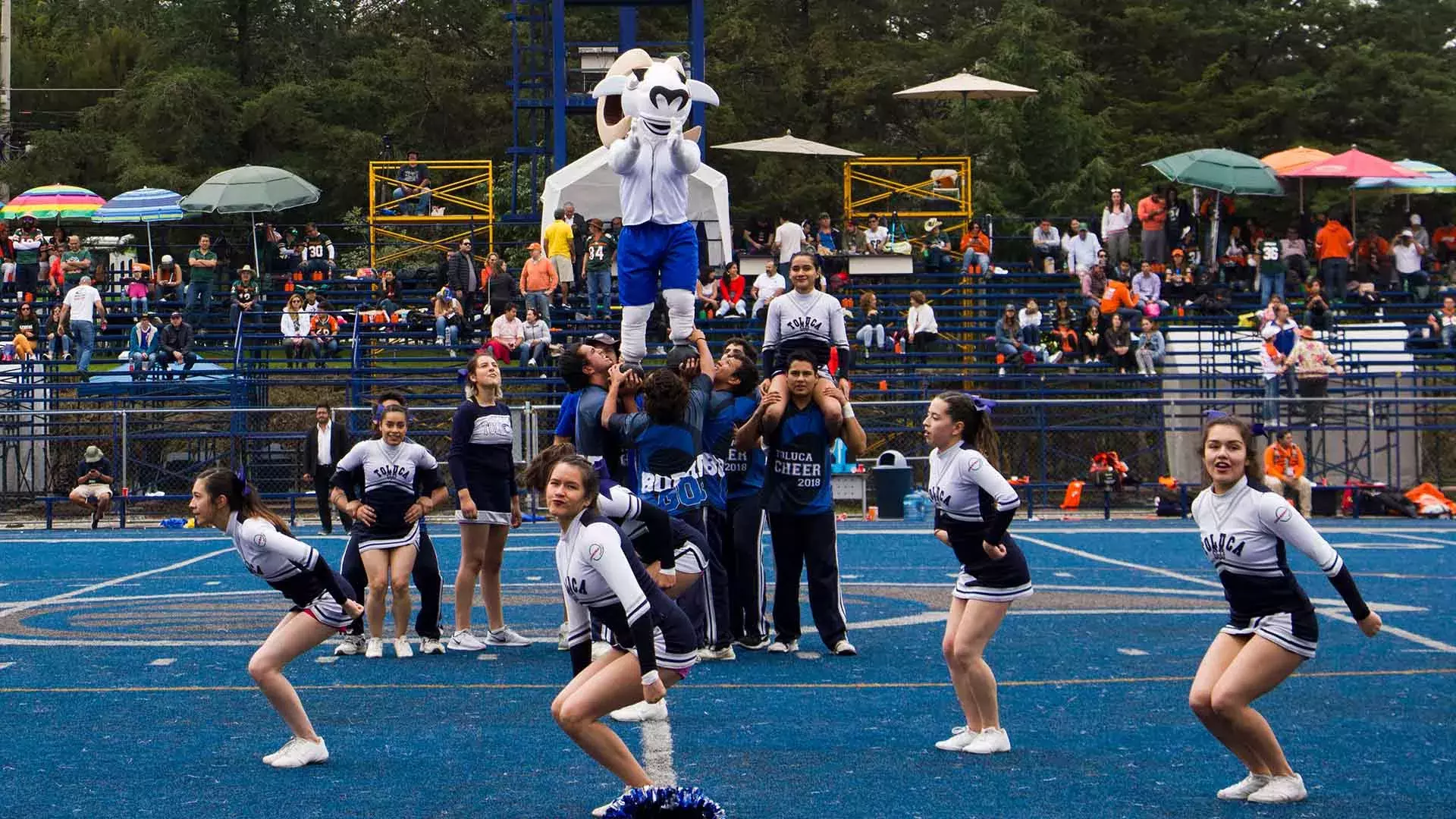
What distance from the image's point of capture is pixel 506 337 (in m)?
24.0

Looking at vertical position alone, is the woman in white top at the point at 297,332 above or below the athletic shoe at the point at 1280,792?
above

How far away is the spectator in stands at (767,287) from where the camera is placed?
24.5 metres

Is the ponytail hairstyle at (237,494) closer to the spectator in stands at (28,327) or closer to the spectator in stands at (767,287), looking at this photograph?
the spectator in stands at (767,287)

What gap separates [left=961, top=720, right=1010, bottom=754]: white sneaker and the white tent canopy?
637 inches

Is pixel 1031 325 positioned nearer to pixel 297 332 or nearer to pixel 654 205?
pixel 297 332

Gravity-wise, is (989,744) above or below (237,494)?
below

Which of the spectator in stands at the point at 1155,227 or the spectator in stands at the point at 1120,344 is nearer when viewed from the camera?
the spectator in stands at the point at 1120,344

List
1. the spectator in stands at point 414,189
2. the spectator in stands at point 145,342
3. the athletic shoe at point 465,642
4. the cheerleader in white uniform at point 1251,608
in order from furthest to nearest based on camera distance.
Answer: the spectator in stands at point 414,189, the spectator in stands at point 145,342, the athletic shoe at point 465,642, the cheerleader in white uniform at point 1251,608

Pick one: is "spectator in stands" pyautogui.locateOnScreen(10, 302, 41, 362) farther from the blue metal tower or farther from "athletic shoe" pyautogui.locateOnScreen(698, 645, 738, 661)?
"athletic shoe" pyautogui.locateOnScreen(698, 645, 738, 661)

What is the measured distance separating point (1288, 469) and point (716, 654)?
1185cm

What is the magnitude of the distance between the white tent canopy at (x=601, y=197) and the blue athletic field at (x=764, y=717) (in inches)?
481

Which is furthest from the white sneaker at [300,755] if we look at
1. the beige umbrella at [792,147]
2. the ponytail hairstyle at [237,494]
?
the beige umbrella at [792,147]

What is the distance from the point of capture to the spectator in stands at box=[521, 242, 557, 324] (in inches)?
964

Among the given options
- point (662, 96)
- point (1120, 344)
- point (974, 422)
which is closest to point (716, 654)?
point (974, 422)
